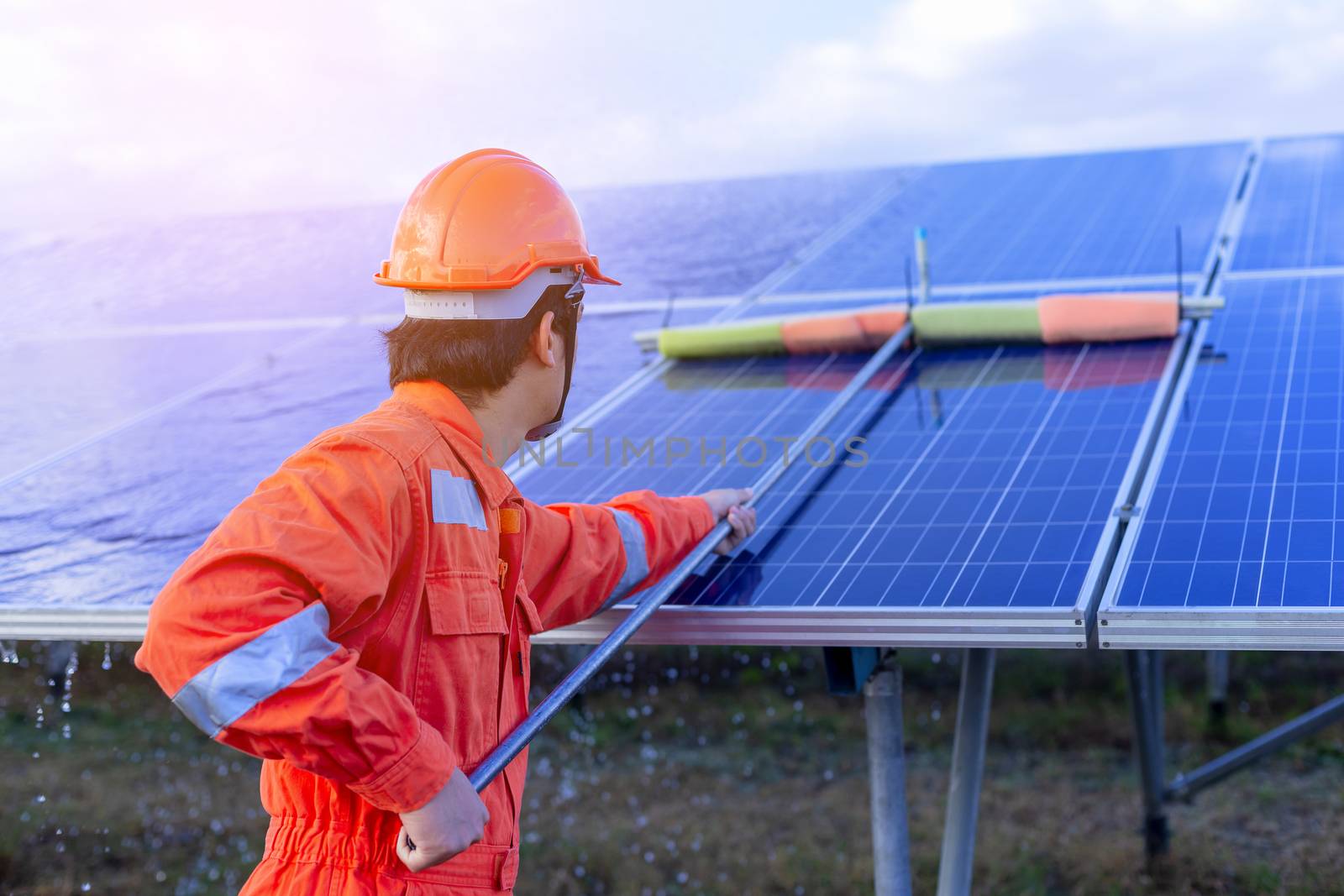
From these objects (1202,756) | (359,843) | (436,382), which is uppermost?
(436,382)

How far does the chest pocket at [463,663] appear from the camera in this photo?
2.23m

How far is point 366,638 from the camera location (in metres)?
2.20

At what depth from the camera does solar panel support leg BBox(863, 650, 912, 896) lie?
3285 millimetres

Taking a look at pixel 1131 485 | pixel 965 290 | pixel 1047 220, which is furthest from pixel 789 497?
pixel 1047 220

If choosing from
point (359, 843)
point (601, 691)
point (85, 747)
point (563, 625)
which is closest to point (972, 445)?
point (563, 625)

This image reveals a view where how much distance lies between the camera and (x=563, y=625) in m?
2.96

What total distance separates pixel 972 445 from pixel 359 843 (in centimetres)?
200

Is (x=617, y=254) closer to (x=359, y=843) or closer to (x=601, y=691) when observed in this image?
(x=601, y=691)

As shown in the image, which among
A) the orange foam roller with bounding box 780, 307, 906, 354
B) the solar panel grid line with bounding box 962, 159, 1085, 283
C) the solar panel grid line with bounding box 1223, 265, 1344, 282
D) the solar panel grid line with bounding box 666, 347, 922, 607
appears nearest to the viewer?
the solar panel grid line with bounding box 666, 347, 922, 607

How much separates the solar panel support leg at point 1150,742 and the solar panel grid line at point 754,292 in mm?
2114

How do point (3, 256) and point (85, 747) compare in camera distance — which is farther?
point (3, 256)

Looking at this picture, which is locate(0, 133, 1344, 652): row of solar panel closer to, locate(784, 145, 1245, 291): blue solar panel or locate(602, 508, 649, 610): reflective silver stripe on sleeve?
locate(784, 145, 1245, 291): blue solar panel

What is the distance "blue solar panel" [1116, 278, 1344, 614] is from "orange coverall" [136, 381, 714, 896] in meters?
1.23

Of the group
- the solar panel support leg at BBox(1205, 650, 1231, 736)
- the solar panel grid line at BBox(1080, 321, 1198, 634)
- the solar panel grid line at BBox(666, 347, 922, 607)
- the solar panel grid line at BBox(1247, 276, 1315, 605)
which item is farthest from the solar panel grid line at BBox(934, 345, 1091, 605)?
the solar panel support leg at BBox(1205, 650, 1231, 736)
